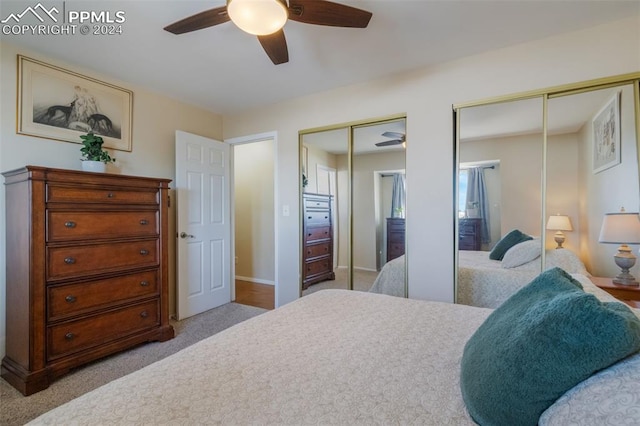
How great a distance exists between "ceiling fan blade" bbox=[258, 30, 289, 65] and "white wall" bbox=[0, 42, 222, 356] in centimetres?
184

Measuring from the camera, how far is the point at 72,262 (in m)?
2.11

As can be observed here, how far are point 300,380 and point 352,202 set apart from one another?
7.25 feet

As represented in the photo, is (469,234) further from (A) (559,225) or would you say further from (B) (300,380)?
(B) (300,380)

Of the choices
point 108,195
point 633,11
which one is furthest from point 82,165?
point 633,11

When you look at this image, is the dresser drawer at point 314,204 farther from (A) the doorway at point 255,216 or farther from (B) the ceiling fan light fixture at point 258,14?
(B) the ceiling fan light fixture at point 258,14

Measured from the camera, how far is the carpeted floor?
1.76 metres

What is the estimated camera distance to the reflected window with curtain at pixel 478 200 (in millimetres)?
2379

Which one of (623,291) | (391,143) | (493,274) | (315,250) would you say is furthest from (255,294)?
(623,291)

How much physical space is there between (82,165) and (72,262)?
84cm

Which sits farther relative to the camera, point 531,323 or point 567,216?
point 567,216

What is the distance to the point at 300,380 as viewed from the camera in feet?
3.05

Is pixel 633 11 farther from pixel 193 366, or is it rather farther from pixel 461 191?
pixel 193 366

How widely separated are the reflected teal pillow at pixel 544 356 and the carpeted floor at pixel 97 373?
2.35 m

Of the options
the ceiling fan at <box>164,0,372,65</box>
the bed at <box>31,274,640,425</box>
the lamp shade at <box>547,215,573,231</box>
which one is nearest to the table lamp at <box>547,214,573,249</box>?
the lamp shade at <box>547,215,573,231</box>
